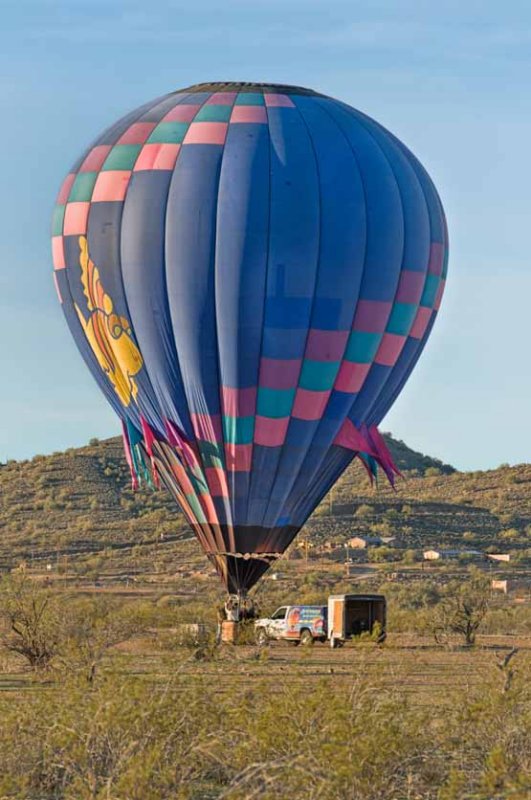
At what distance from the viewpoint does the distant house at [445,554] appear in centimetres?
8994

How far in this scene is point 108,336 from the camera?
4456 centimetres

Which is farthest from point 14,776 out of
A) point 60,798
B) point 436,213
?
point 436,213

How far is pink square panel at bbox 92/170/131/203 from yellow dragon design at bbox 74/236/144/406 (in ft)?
3.75

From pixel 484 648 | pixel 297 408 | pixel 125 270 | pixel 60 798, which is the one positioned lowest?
pixel 60 798

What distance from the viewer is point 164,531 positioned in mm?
98812

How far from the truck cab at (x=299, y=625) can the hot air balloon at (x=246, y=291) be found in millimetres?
6496

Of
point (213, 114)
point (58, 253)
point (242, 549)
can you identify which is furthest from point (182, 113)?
point (242, 549)

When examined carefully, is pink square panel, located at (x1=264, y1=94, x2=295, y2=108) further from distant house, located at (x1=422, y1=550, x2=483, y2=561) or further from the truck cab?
distant house, located at (x1=422, y1=550, x2=483, y2=561)

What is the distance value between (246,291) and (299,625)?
13.1 meters

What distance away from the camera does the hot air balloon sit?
1693 inches

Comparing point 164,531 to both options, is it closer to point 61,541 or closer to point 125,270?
point 61,541

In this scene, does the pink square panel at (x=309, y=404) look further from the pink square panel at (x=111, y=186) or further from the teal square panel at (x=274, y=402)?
the pink square panel at (x=111, y=186)

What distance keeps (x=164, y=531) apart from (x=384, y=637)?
49.1 meters

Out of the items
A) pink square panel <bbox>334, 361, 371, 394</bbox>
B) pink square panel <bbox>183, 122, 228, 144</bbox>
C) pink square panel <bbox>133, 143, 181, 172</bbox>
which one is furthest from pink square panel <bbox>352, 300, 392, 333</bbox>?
pink square panel <bbox>133, 143, 181, 172</bbox>
